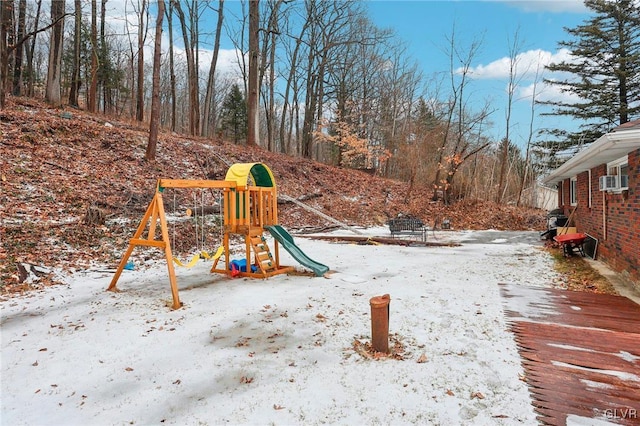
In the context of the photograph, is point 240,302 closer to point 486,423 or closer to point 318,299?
point 318,299

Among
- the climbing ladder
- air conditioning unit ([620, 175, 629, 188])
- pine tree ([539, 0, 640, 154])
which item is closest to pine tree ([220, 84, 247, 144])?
pine tree ([539, 0, 640, 154])

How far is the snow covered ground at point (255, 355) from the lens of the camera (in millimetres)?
2590

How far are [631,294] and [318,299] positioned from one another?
496 centimetres

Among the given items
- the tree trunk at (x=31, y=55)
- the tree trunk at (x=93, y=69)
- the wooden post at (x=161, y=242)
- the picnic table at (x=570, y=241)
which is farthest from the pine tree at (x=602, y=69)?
the tree trunk at (x=31, y=55)

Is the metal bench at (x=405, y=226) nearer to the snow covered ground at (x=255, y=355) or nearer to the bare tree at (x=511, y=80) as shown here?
the snow covered ground at (x=255, y=355)

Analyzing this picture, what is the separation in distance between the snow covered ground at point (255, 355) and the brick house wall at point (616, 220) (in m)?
1.52

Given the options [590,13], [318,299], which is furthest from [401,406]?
[590,13]

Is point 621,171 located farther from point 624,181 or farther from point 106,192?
point 106,192

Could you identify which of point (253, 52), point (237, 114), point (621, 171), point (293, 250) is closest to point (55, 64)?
point (253, 52)

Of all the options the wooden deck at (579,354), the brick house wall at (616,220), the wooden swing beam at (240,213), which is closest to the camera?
the wooden deck at (579,354)

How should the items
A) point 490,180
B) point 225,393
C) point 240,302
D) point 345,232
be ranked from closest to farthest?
point 225,393 → point 240,302 → point 345,232 → point 490,180

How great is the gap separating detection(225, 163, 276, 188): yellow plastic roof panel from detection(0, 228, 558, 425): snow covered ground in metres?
1.88

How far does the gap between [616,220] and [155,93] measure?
43.0ft

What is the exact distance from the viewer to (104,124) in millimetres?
13797
